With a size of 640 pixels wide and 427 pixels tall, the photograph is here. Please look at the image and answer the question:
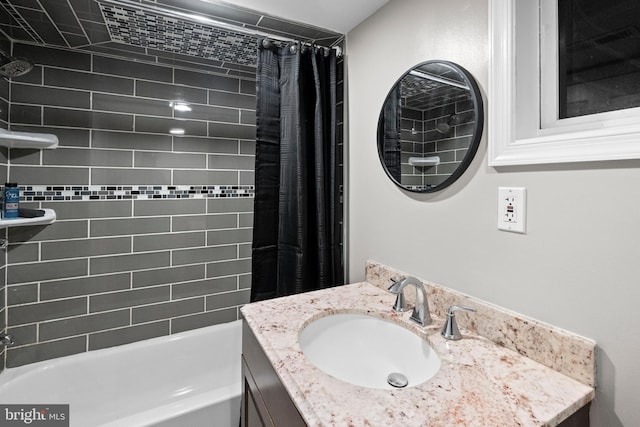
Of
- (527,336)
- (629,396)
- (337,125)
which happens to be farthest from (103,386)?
(629,396)

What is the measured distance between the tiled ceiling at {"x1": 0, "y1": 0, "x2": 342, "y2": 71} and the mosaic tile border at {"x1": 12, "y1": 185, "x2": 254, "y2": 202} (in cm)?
75

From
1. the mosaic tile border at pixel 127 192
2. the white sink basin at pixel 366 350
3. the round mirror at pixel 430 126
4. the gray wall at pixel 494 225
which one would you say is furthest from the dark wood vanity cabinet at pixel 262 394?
the mosaic tile border at pixel 127 192

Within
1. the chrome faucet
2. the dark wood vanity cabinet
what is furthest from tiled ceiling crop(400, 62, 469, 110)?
the dark wood vanity cabinet

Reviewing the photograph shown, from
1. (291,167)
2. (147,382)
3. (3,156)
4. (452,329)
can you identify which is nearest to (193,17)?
(291,167)

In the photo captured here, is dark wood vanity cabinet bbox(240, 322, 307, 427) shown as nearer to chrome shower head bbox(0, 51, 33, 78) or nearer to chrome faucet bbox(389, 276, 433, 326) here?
chrome faucet bbox(389, 276, 433, 326)

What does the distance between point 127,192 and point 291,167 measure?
1.04 metres

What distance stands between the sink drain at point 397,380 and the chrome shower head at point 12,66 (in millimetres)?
2108

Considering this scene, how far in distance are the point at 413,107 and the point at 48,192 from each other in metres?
1.91

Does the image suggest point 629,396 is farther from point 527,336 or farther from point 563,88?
point 563,88

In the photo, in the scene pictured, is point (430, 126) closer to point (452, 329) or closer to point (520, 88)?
point (520, 88)

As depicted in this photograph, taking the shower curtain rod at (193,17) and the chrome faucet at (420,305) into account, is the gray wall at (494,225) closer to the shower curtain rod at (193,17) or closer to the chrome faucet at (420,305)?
the chrome faucet at (420,305)

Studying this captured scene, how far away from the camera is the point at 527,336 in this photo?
2.79 feet

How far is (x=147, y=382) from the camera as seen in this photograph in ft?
5.90

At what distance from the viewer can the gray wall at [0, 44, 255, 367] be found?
5.29 feet
